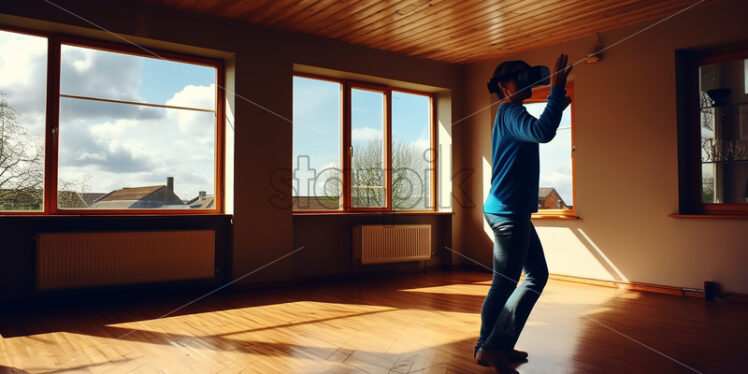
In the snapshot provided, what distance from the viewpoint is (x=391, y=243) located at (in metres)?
5.58

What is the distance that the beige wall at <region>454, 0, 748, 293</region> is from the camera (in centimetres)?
424

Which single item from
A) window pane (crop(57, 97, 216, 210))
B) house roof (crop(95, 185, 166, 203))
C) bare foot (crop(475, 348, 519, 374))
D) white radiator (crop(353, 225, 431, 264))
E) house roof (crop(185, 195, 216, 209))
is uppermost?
window pane (crop(57, 97, 216, 210))

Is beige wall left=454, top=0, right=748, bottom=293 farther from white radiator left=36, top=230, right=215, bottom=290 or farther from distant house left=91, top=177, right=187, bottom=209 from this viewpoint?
distant house left=91, top=177, right=187, bottom=209

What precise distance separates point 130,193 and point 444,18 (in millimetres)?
3064

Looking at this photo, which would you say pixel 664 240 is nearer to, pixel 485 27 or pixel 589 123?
pixel 589 123

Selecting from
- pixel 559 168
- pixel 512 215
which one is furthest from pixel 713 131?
pixel 512 215

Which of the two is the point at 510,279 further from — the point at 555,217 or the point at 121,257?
the point at 555,217

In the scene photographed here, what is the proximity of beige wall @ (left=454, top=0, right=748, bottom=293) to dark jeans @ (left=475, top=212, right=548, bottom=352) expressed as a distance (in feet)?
9.13

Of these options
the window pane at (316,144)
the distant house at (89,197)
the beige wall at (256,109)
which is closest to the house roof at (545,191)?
the window pane at (316,144)

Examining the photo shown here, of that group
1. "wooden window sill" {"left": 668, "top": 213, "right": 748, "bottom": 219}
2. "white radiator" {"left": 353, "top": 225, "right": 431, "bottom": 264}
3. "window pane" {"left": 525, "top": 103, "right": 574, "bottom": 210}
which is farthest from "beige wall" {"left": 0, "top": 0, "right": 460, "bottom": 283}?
"wooden window sill" {"left": 668, "top": 213, "right": 748, "bottom": 219}

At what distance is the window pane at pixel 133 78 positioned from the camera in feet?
→ 13.7

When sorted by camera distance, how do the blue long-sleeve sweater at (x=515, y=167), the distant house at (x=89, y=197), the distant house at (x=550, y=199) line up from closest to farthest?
the blue long-sleeve sweater at (x=515, y=167)
the distant house at (x=89, y=197)
the distant house at (x=550, y=199)

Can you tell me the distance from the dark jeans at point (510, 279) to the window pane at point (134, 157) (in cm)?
320

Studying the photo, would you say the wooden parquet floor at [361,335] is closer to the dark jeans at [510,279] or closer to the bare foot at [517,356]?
the bare foot at [517,356]
